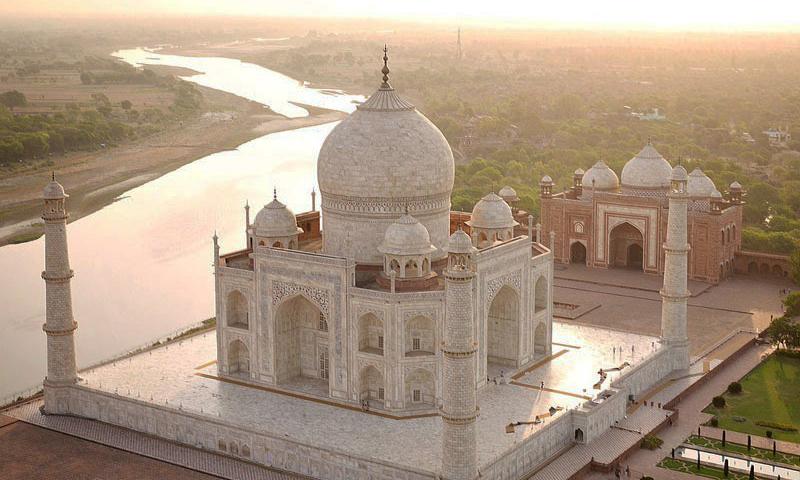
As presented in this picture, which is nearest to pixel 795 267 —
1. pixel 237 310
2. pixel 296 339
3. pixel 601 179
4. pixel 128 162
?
pixel 601 179

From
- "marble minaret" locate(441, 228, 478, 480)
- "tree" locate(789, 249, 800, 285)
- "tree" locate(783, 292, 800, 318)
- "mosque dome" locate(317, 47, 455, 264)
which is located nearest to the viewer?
"marble minaret" locate(441, 228, 478, 480)

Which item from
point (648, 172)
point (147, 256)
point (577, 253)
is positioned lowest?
point (147, 256)

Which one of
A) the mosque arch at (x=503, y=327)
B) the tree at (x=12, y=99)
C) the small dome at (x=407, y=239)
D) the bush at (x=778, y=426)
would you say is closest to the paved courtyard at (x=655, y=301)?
the bush at (x=778, y=426)

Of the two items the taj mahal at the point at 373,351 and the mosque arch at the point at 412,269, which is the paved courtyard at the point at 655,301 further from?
the mosque arch at the point at 412,269

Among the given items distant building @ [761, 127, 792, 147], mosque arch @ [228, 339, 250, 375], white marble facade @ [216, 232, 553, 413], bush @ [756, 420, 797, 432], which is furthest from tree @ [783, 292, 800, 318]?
A: distant building @ [761, 127, 792, 147]

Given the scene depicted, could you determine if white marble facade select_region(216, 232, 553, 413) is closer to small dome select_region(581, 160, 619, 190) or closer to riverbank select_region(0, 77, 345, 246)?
small dome select_region(581, 160, 619, 190)

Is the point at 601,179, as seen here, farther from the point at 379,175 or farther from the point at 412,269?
the point at 412,269
